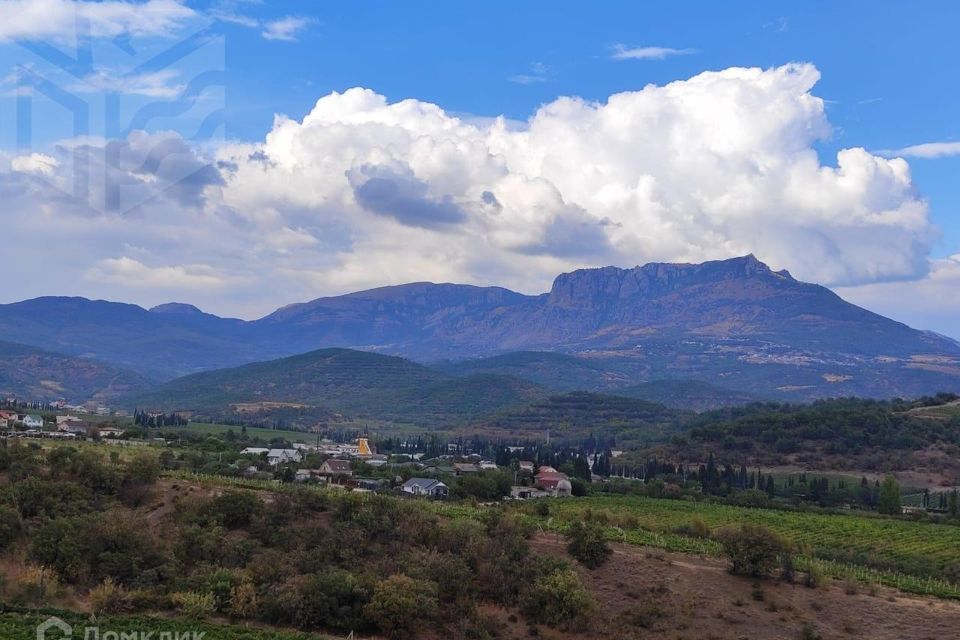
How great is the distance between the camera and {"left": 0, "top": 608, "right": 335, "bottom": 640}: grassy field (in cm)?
2799

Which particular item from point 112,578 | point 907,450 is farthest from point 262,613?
point 907,450

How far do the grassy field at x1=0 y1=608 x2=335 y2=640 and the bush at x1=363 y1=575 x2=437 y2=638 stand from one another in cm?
238

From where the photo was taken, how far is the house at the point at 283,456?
270 ft

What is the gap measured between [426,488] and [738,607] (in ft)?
118

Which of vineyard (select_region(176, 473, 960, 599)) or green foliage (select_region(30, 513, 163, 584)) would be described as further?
vineyard (select_region(176, 473, 960, 599))

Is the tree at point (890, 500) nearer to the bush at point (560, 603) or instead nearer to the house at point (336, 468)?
the house at point (336, 468)

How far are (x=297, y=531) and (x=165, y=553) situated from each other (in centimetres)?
676

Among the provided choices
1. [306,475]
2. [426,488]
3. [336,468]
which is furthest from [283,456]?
[426,488]

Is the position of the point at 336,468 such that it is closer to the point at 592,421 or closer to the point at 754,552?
the point at 754,552

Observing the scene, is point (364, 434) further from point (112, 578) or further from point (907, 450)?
point (112, 578)

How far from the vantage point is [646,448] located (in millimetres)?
132625

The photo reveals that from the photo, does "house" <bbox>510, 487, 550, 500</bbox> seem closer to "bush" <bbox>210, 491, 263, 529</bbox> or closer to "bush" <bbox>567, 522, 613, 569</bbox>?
"bush" <bbox>567, 522, 613, 569</bbox>

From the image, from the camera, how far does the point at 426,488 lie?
69.4 metres

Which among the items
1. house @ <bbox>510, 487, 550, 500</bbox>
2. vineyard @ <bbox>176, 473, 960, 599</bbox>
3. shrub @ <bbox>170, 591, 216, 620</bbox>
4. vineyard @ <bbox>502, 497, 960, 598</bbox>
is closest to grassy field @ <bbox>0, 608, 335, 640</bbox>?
shrub @ <bbox>170, 591, 216, 620</bbox>
